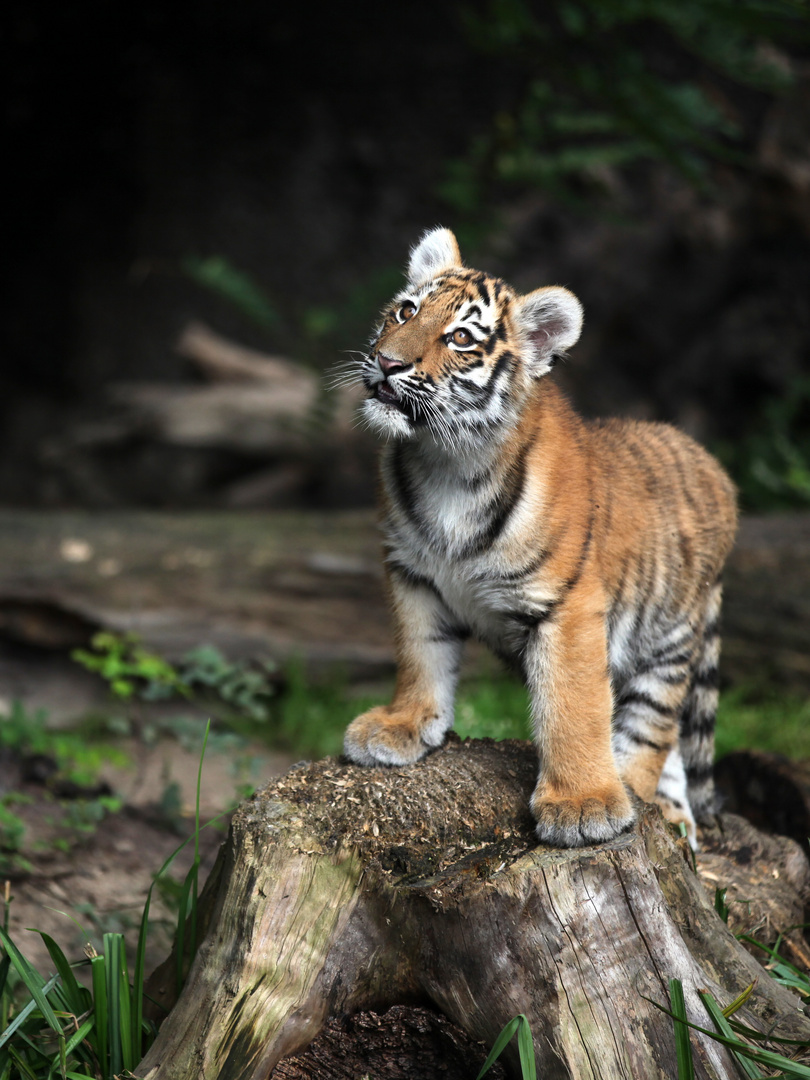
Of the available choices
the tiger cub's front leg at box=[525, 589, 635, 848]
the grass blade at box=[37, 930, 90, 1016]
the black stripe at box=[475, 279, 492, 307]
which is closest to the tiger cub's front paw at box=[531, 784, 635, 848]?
the tiger cub's front leg at box=[525, 589, 635, 848]

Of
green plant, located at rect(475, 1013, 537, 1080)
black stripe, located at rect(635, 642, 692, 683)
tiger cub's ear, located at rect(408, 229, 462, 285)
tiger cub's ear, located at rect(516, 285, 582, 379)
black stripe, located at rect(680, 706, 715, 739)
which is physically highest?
tiger cub's ear, located at rect(408, 229, 462, 285)

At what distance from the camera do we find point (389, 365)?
92.5 inches

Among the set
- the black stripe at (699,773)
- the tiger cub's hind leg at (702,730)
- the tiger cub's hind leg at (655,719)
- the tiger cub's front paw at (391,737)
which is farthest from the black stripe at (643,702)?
the tiger cub's front paw at (391,737)

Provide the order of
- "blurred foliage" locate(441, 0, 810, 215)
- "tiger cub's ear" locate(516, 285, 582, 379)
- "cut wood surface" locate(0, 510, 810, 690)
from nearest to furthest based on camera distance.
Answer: "tiger cub's ear" locate(516, 285, 582, 379) < "blurred foliage" locate(441, 0, 810, 215) < "cut wood surface" locate(0, 510, 810, 690)

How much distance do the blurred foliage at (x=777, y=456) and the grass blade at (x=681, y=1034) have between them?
5.46 m

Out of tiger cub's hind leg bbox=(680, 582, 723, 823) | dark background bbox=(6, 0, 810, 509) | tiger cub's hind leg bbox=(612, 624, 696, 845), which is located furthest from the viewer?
dark background bbox=(6, 0, 810, 509)

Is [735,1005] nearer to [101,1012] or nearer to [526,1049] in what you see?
[526,1049]

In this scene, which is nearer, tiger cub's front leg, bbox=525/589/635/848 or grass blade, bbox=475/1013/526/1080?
grass blade, bbox=475/1013/526/1080

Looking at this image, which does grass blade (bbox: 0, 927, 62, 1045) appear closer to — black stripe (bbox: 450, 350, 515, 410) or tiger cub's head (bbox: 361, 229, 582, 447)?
tiger cub's head (bbox: 361, 229, 582, 447)

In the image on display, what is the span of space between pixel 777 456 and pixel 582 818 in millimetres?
5832

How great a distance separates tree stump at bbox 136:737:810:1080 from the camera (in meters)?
1.97

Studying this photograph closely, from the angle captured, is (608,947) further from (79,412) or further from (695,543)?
(79,412)

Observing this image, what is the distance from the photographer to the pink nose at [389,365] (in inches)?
92.6

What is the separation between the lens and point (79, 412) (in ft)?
30.7
